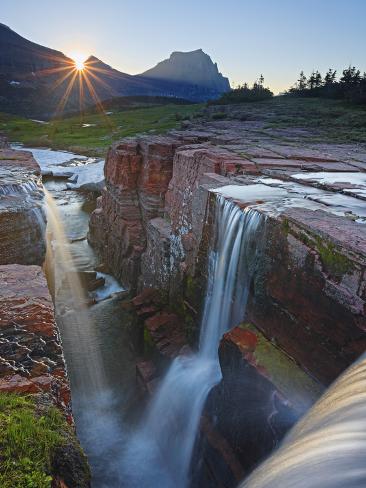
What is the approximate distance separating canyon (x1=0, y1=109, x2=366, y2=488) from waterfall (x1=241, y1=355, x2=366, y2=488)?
1.36 metres

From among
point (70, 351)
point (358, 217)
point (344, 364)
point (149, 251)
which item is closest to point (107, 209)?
point (149, 251)

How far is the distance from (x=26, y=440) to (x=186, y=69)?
189m

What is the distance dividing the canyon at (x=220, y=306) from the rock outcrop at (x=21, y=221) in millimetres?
22

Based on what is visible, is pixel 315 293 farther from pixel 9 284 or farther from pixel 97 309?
pixel 97 309

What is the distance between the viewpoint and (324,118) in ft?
77.2

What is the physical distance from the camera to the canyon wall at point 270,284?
190 inches

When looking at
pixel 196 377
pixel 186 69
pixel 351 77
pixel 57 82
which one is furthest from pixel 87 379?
pixel 186 69

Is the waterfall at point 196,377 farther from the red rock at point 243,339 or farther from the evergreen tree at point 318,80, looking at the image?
the evergreen tree at point 318,80

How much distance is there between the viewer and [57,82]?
3976 inches

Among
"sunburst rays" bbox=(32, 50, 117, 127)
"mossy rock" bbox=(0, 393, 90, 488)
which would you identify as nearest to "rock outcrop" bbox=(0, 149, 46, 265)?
"mossy rock" bbox=(0, 393, 90, 488)

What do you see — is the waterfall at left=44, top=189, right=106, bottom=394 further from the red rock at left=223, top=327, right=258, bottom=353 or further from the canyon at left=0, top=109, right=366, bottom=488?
the red rock at left=223, top=327, right=258, bottom=353

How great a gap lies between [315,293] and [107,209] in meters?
11.5

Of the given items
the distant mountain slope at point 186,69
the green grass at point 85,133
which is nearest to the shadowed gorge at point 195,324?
the green grass at point 85,133

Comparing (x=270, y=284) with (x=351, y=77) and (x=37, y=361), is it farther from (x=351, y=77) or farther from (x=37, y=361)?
(x=351, y=77)
